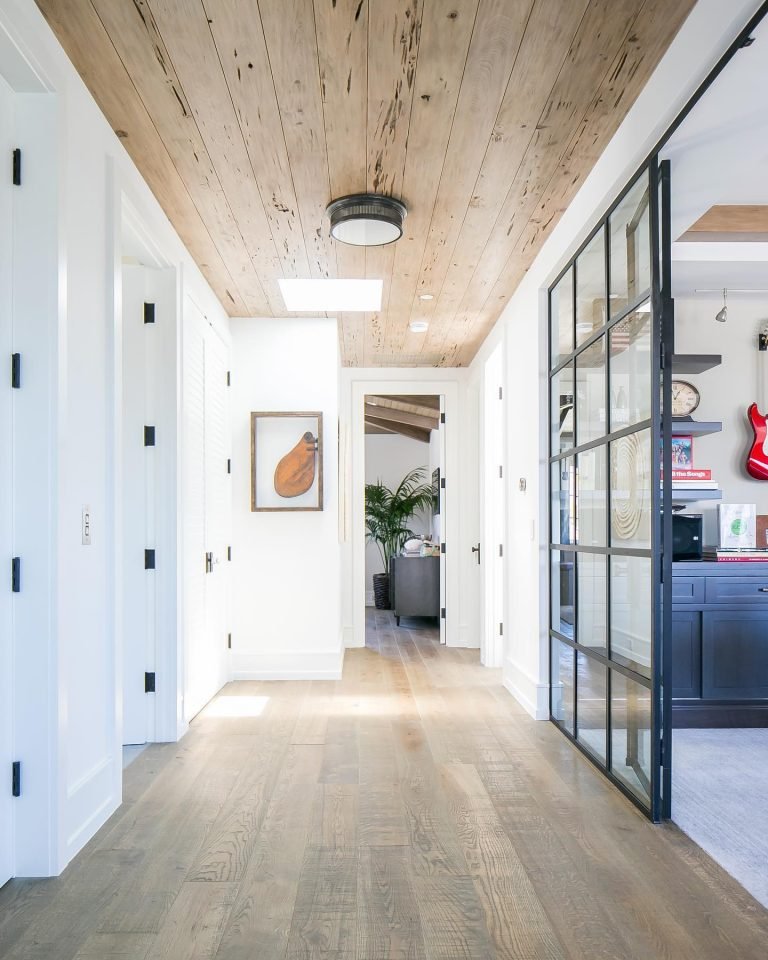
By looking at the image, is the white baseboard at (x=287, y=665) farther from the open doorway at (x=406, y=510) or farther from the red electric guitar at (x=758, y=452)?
the red electric guitar at (x=758, y=452)

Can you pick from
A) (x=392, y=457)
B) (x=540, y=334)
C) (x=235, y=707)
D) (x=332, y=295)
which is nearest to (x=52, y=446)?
(x=235, y=707)

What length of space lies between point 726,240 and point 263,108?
2.43m

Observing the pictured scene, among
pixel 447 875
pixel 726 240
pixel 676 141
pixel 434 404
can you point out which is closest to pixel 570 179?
pixel 676 141

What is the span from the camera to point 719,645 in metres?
3.85

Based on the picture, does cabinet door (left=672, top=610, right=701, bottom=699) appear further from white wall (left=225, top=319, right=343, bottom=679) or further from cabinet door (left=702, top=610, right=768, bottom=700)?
white wall (left=225, top=319, right=343, bottom=679)

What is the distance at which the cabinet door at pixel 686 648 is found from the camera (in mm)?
3846

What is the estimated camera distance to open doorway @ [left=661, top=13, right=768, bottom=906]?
98.1 inches

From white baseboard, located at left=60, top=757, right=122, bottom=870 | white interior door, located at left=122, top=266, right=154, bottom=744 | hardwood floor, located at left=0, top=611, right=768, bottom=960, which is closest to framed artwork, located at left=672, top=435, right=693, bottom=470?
hardwood floor, located at left=0, top=611, right=768, bottom=960

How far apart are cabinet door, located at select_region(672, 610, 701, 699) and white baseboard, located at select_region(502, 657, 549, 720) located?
640 mm

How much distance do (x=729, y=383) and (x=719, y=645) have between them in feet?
4.85

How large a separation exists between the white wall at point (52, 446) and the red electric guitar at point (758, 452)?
3421mm

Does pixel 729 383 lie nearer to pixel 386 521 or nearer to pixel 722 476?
pixel 722 476

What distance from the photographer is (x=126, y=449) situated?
12.0 ft

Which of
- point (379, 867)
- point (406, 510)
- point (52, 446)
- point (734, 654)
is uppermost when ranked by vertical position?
point (52, 446)
